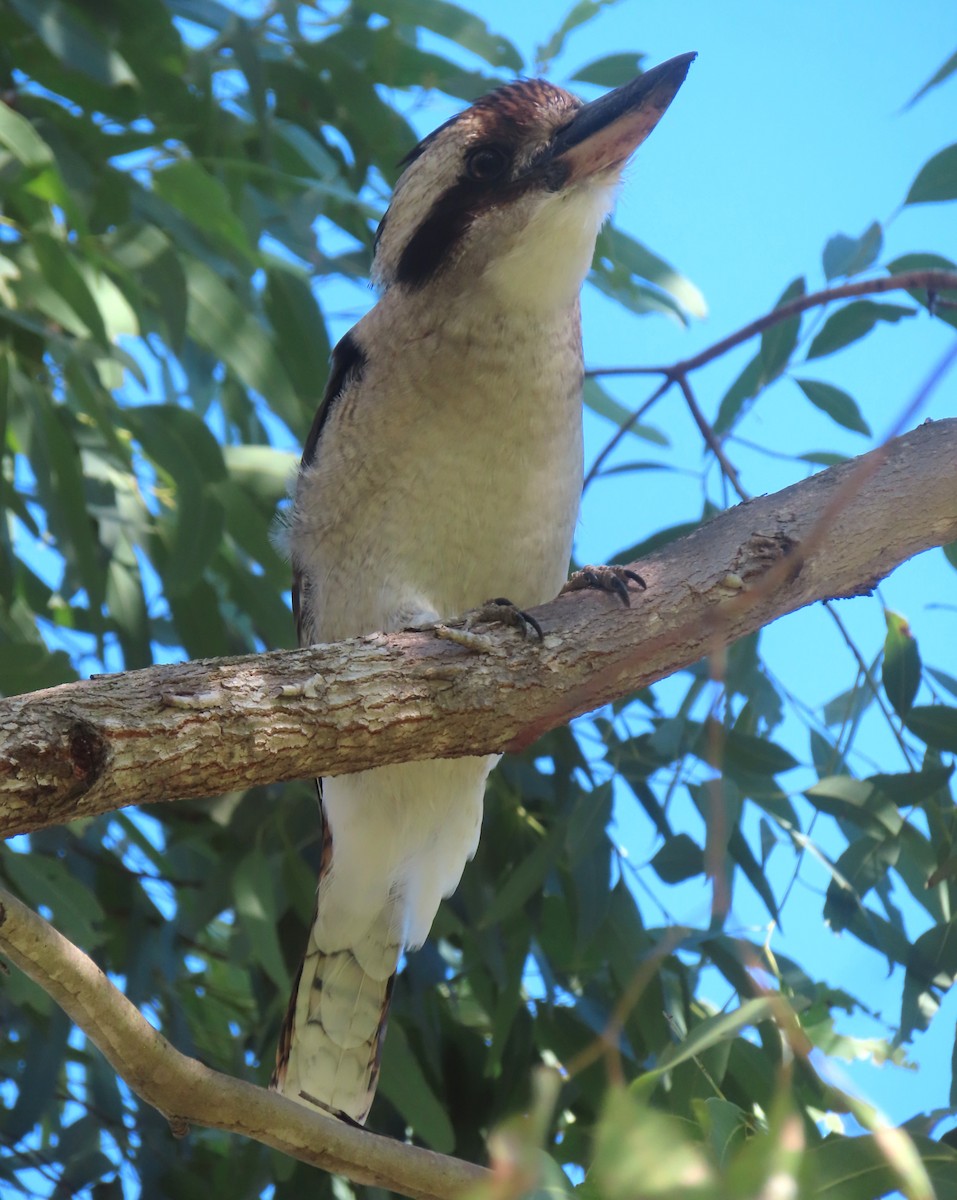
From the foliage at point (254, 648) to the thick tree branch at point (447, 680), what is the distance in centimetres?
29

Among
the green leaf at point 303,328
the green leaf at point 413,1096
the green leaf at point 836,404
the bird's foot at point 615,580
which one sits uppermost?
the green leaf at point 303,328

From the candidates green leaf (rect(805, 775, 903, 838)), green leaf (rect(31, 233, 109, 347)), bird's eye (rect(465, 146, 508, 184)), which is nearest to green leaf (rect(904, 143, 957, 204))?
bird's eye (rect(465, 146, 508, 184))

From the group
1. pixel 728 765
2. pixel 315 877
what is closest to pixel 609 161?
pixel 728 765

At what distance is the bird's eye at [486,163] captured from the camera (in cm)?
194

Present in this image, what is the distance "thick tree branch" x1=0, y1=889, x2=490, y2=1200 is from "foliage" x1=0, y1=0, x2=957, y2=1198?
52cm

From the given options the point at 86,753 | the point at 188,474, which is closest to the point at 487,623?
the point at 86,753

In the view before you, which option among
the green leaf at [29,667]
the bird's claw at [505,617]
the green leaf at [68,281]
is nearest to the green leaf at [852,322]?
the bird's claw at [505,617]

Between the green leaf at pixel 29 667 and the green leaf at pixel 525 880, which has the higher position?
the green leaf at pixel 29 667

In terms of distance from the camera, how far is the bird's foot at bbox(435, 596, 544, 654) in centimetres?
132

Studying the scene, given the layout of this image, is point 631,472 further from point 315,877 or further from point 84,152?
point 84,152

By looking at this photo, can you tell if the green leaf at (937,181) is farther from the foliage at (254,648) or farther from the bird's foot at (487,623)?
the bird's foot at (487,623)

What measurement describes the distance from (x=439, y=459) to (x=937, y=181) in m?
0.74

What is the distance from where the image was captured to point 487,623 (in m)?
1.37

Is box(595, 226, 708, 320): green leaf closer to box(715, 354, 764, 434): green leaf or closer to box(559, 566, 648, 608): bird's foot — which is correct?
box(715, 354, 764, 434): green leaf
